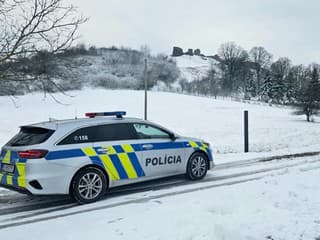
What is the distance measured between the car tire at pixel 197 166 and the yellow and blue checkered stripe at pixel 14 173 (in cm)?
357

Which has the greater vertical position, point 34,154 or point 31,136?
point 31,136

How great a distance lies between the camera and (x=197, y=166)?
26.3 ft

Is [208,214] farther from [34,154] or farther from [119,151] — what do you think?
[34,154]

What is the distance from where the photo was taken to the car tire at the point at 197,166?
25.9 feet

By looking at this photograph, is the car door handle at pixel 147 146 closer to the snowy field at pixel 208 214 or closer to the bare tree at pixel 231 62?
the snowy field at pixel 208 214

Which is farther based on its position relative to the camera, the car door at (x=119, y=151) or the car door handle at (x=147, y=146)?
the car door handle at (x=147, y=146)

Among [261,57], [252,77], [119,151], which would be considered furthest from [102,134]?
[261,57]

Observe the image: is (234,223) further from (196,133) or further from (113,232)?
(196,133)

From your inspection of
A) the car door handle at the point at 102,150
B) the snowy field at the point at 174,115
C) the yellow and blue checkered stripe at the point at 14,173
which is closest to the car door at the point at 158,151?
the car door handle at the point at 102,150

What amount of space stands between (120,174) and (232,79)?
86224 mm

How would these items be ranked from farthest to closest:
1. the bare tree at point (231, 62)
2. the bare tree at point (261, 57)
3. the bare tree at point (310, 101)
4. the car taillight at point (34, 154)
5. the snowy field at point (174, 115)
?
1. the bare tree at point (261, 57)
2. the bare tree at point (231, 62)
3. the bare tree at point (310, 101)
4. the snowy field at point (174, 115)
5. the car taillight at point (34, 154)

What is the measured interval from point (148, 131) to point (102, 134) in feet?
3.62

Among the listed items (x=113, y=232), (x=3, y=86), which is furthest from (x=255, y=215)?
(x=3, y=86)

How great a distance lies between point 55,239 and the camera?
4398mm
